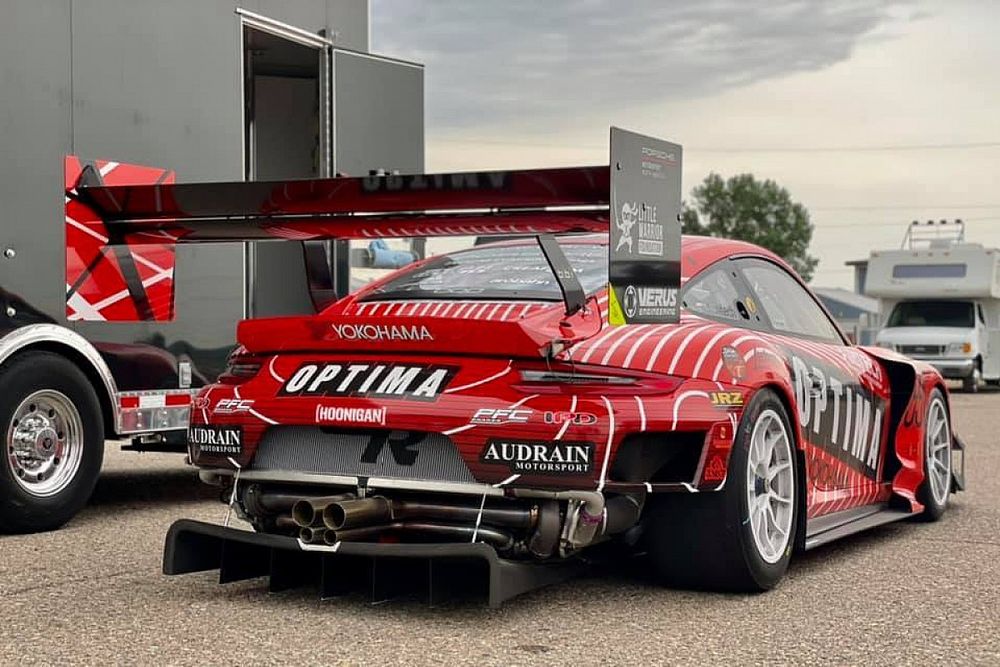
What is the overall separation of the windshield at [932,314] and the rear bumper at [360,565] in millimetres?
21142

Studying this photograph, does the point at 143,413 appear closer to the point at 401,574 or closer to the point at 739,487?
the point at 401,574

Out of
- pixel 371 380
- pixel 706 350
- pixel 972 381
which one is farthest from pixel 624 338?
pixel 972 381

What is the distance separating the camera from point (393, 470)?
460cm

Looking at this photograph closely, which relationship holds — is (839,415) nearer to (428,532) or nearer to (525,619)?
(525,619)

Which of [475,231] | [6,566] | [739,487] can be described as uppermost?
[475,231]

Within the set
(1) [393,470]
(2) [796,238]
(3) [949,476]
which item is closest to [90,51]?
(1) [393,470]

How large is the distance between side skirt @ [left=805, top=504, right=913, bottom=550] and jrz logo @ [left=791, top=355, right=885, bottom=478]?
0.19 meters

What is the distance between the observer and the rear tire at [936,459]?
6996 millimetres

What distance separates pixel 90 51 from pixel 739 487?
4254 millimetres

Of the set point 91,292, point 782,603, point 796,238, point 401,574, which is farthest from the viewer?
point 796,238

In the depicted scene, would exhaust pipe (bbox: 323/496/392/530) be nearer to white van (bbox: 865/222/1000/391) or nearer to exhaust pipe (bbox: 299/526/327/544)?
exhaust pipe (bbox: 299/526/327/544)

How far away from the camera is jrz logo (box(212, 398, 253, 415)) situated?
16.0 ft

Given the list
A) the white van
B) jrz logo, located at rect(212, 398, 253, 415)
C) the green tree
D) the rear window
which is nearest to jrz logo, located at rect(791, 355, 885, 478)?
the rear window

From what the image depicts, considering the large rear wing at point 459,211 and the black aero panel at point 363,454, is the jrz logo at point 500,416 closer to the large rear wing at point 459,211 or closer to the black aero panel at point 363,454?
the black aero panel at point 363,454
